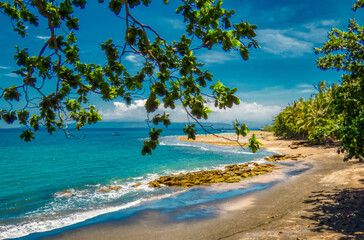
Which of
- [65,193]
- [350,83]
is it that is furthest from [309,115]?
[65,193]

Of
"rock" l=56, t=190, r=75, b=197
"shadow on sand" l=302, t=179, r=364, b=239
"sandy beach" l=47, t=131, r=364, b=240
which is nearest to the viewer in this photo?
"shadow on sand" l=302, t=179, r=364, b=239

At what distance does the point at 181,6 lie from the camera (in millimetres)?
3396

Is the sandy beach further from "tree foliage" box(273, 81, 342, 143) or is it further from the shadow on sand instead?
"tree foliage" box(273, 81, 342, 143)

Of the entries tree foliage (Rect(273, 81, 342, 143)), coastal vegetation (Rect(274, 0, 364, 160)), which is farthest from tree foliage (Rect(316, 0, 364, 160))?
tree foliage (Rect(273, 81, 342, 143))

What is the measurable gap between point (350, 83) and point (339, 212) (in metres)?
5.50

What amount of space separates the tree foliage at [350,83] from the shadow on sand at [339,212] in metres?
2.19

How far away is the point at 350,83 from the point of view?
32.7 ft

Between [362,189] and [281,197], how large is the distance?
4.25 metres

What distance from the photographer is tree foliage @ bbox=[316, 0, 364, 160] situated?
8582 millimetres

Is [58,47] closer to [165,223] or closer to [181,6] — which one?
[181,6]

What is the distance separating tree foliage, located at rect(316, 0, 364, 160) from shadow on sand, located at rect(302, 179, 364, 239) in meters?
2.19

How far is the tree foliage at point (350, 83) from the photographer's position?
8.58 meters

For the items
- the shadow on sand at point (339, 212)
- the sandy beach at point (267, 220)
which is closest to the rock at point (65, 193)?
Result: the sandy beach at point (267, 220)

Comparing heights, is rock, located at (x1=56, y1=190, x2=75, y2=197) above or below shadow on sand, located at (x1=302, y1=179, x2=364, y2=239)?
below
